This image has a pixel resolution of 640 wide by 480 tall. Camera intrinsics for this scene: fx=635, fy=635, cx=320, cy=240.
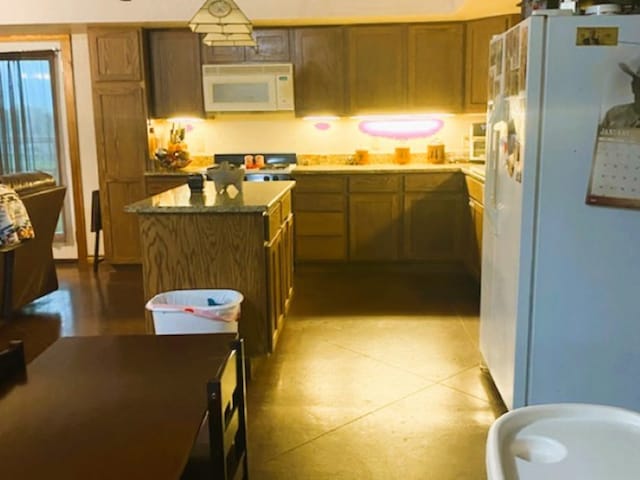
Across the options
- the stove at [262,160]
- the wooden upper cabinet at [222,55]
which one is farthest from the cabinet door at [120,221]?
the wooden upper cabinet at [222,55]

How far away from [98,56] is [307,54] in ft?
5.88

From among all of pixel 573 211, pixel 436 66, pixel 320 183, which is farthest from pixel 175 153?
pixel 573 211

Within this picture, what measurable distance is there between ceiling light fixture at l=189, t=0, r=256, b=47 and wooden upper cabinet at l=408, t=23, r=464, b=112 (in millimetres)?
2261

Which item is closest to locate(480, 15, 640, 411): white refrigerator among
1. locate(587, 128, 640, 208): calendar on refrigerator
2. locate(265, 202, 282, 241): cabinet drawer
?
locate(587, 128, 640, 208): calendar on refrigerator

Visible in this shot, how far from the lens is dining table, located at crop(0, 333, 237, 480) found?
42.6 inches

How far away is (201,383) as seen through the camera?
1.45 metres

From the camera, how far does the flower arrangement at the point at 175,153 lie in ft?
18.5

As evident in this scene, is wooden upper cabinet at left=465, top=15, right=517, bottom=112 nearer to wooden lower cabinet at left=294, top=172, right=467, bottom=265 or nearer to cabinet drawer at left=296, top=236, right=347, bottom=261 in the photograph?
wooden lower cabinet at left=294, top=172, right=467, bottom=265

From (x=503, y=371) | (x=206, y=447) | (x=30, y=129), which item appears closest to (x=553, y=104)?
(x=503, y=371)

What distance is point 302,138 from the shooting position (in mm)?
5934

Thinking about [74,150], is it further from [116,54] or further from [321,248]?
[321,248]

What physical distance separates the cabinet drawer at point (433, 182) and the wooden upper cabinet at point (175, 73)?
197cm

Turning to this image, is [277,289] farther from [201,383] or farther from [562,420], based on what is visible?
[562,420]

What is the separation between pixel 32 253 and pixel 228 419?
11.3 feet
